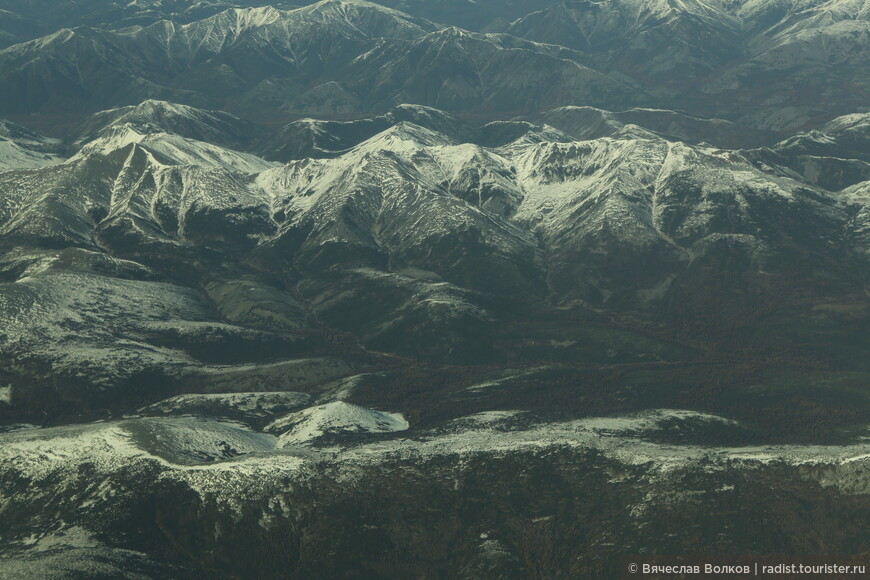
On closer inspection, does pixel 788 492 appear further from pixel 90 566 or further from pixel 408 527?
pixel 90 566

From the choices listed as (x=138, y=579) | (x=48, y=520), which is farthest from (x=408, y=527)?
(x=48, y=520)

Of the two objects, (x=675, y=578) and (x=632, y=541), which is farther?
(x=632, y=541)

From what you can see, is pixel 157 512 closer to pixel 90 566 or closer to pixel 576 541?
pixel 90 566

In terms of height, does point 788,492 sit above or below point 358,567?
above

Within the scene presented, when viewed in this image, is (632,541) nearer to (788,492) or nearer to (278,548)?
(788,492)

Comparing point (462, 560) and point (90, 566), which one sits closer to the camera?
point (90, 566)

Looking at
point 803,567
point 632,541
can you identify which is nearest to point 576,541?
point 632,541

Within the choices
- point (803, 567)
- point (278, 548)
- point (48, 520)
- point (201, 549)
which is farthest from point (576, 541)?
point (48, 520)

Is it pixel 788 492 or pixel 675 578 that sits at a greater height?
pixel 788 492
